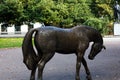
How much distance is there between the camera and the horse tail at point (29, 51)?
865 cm

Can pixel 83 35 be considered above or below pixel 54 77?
above

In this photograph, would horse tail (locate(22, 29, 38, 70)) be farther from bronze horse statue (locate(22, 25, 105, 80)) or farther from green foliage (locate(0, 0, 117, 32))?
green foliage (locate(0, 0, 117, 32))

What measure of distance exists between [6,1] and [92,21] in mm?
11874

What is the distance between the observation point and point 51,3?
4944 centimetres

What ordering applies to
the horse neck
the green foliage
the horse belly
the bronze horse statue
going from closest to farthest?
1. the bronze horse statue
2. the horse belly
3. the horse neck
4. the green foliage

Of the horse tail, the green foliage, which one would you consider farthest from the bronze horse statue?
the green foliage

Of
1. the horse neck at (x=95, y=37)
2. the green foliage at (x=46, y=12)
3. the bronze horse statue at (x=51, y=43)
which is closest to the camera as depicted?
the bronze horse statue at (x=51, y=43)

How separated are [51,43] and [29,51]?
0.54 meters

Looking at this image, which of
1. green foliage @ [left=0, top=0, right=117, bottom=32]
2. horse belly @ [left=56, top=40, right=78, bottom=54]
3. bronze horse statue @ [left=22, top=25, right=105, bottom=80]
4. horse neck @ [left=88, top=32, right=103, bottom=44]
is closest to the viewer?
bronze horse statue @ [left=22, top=25, right=105, bottom=80]

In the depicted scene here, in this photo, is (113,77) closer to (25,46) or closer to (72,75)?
(72,75)

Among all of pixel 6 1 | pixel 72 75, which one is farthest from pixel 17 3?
pixel 72 75

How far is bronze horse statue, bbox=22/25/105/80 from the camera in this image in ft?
28.2

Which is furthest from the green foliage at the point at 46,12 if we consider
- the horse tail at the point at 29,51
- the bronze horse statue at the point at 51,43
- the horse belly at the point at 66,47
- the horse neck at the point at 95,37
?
the horse tail at the point at 29,51

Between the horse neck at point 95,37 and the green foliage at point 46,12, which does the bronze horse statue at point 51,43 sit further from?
the green foliage at point 46,12
